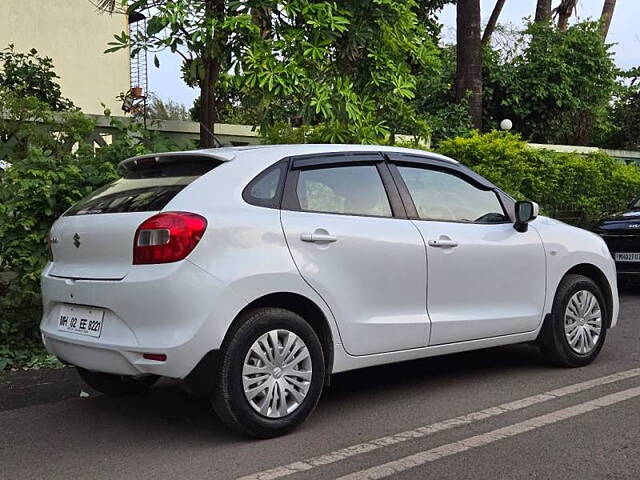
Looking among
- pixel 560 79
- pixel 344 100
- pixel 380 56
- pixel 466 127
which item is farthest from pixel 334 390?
pixel 560 79

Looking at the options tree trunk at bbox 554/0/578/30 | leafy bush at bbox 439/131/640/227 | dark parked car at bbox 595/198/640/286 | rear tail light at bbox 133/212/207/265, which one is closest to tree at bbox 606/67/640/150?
tree trunk at bbox 554/0/578/30

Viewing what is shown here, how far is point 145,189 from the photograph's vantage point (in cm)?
448

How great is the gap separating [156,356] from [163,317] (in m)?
0.21

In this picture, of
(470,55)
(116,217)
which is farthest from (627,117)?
(116,217)

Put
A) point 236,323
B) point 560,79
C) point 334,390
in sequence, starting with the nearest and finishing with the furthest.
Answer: point 236,323
point 334,390
point 560,79

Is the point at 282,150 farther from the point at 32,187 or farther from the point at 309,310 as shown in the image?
the point at 32,187

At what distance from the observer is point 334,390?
5371 mm

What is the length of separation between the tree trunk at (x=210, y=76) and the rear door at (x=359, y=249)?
117 inches

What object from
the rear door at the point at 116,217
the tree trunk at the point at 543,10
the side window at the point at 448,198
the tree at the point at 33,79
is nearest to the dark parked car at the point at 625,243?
the side window at the point at 448,198

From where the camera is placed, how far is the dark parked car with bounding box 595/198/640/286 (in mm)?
9617

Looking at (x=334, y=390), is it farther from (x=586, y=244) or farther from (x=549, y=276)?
(x=586, y=244)

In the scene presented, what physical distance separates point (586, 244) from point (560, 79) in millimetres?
12712

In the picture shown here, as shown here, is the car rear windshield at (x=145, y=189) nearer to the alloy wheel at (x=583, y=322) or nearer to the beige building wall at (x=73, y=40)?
the alloy wheel at (x=583, y=322)

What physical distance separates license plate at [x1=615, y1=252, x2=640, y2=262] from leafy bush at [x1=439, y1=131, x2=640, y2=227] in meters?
1.95
